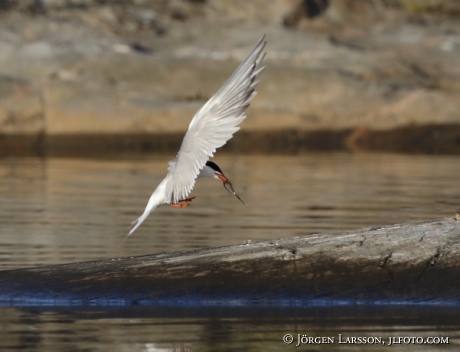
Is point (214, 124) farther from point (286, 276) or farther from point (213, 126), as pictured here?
point (286, 276)

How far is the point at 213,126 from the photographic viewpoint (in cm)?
674

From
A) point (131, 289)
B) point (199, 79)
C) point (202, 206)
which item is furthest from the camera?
point (199, 79)

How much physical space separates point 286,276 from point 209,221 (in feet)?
13.8

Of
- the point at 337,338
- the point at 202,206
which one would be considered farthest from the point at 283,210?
the point at 337,338

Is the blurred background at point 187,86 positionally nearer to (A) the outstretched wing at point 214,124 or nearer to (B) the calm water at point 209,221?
(B) the calm water at point 209,221

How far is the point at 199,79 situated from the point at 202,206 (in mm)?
10280

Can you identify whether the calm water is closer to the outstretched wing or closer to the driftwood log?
the driftwood log

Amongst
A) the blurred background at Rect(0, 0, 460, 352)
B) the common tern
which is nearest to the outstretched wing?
the common tern

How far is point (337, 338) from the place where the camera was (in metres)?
4.99

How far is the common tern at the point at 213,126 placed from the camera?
6.65 meters

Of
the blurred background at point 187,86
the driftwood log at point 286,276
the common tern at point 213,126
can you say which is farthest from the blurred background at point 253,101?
the driftwood log at point 286,276

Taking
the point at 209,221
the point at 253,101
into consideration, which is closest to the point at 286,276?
the point at 209,221

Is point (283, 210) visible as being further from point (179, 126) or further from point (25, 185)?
point (179, 126)

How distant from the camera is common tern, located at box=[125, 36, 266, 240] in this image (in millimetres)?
6652
